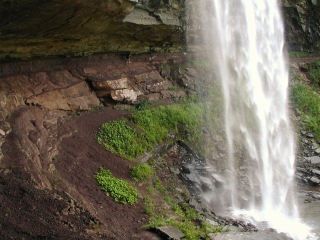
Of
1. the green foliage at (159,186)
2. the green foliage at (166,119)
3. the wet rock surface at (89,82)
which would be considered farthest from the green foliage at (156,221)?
the wet rock surface at (89,82)

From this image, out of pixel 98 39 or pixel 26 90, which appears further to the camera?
pixel 98 39

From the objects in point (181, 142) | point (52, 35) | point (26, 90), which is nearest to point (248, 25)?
point (181, 142)

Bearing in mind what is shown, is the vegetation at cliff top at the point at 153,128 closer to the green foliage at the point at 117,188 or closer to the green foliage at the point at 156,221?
the green foliage at the point at 117,188

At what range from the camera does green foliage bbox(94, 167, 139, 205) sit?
8398mm

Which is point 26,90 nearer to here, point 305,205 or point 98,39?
point 98,39

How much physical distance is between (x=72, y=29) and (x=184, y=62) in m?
7.81

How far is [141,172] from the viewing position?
9641mm

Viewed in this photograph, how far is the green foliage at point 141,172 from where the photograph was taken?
950 cm

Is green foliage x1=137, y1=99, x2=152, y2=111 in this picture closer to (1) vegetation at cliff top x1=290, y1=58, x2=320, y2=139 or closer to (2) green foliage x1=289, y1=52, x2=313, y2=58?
(1) vegetation at cliff top x1=290, y1=58, x2=320, y2=139

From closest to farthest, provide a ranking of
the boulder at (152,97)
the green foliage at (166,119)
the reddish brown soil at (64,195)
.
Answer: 1. the reddish brown soil at (64,195)
2. the green foliage at (166,119)
3. the boulder at (152,97)

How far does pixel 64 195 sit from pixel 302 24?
1969 cm

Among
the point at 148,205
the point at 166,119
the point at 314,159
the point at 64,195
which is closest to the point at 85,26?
the point at 166,119

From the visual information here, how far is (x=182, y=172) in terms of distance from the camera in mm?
11242

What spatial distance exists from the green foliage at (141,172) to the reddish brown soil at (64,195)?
19cm
